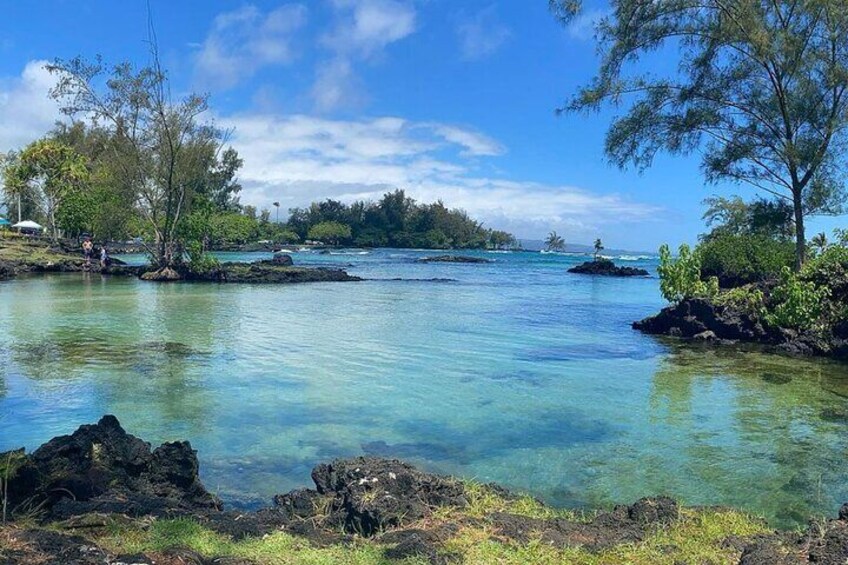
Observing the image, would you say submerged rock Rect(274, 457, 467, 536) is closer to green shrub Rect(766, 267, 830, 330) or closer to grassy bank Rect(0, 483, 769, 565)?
grassy bank Rect(0, 483, 769, 565)

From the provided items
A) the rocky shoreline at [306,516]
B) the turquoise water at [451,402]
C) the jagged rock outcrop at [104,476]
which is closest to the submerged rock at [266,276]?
the turquoise water at [451,402]

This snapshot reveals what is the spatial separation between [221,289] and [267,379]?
21.8 m

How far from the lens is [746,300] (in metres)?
18.9

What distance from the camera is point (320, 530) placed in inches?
193

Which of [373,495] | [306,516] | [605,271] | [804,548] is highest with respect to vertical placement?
[605,271]

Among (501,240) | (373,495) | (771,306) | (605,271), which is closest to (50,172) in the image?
(605,271)

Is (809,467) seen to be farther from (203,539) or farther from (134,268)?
(134,268)

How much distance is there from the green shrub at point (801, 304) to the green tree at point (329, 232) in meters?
108

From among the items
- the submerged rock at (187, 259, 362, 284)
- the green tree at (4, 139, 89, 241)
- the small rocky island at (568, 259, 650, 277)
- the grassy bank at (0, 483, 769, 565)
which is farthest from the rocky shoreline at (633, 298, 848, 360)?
the green tree at (4, 139, 89, 241)

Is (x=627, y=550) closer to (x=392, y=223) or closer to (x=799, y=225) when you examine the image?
(x=799, y=225)

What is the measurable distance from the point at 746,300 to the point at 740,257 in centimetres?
1540

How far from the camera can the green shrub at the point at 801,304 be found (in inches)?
650

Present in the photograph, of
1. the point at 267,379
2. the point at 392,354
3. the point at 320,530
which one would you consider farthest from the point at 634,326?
the point at 320,530

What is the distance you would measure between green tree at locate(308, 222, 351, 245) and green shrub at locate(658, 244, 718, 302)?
103869 millimetres
